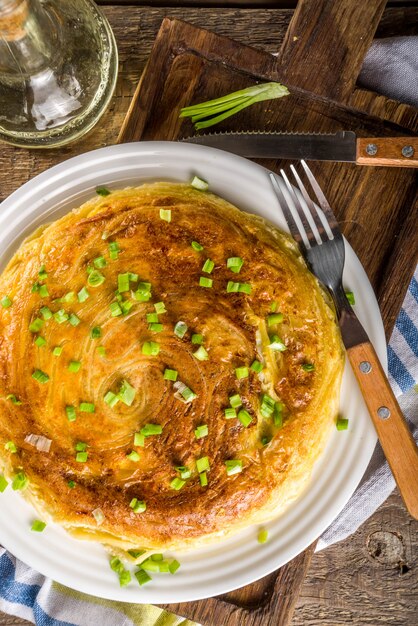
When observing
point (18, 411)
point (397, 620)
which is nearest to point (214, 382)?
point (18, 411)

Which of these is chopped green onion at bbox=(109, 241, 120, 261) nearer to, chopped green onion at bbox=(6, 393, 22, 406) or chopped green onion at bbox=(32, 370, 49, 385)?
chopped green onion at bbox=(32, 370, 49, 385)

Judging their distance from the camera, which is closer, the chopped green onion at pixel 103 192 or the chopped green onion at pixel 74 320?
the chopped green onion at pixel 74 320

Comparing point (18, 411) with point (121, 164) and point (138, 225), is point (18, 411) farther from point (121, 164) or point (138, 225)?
point (121, 164)

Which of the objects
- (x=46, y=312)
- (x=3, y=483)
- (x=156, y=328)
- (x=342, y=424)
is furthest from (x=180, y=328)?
(x=3, y=483)

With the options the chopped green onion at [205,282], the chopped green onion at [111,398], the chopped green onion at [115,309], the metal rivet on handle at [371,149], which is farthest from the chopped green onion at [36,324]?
the metal rivet on handle at [371,149]

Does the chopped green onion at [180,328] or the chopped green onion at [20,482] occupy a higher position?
the chopped green onion at [180,328]

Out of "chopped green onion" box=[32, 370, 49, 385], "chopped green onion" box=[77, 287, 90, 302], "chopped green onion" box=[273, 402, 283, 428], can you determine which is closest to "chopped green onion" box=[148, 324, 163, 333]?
Answer: "chopped green onion" box=[77, 287, 90, 302]

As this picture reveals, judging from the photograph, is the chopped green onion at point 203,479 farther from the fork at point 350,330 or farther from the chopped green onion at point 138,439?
Answer: the fork at point 350,330
